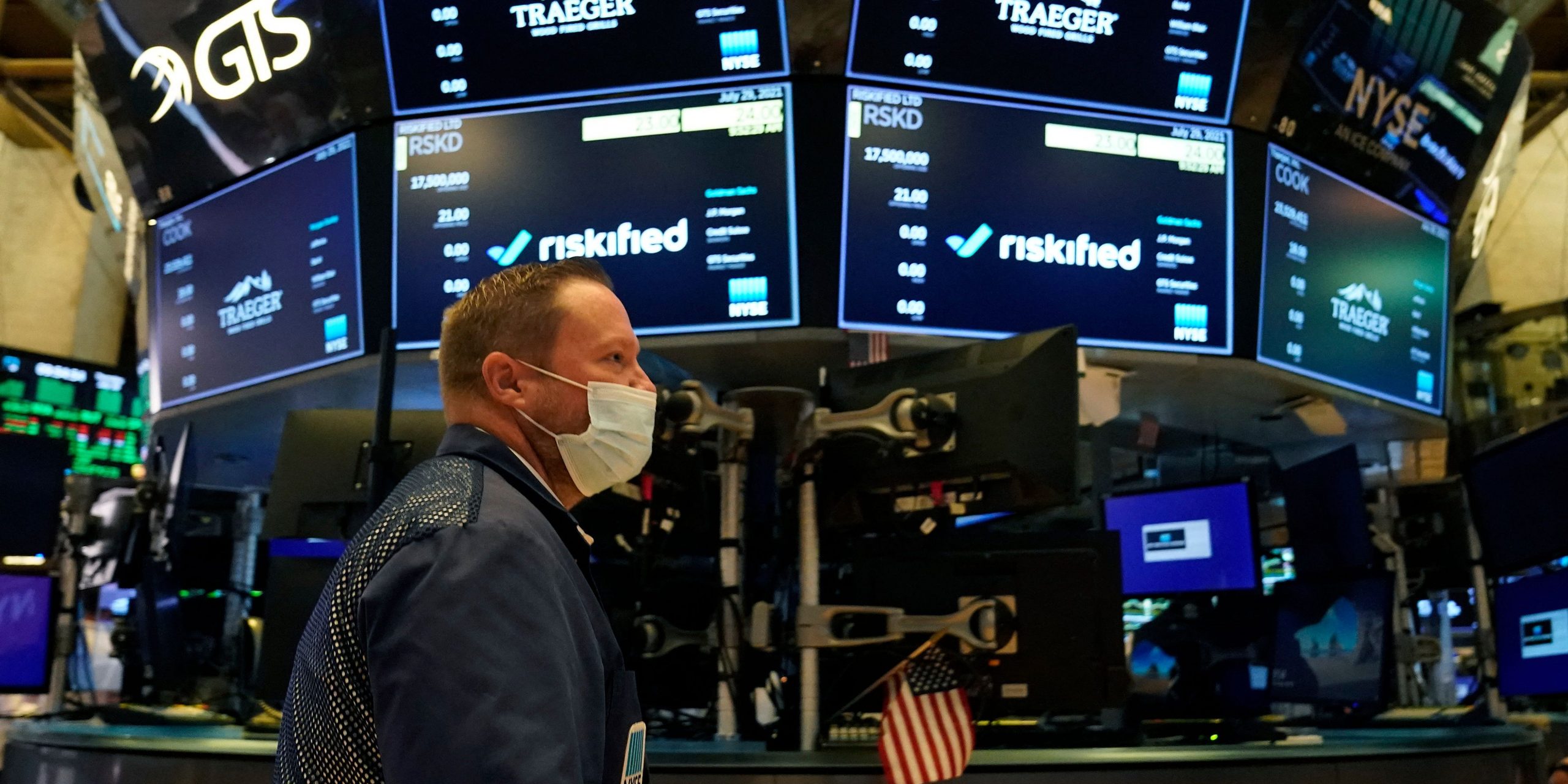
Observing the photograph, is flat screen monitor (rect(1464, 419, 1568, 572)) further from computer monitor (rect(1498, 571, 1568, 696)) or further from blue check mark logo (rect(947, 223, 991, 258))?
blue check mark logo (rect(947, 223, 991, 258))

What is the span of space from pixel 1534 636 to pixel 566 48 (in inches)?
155

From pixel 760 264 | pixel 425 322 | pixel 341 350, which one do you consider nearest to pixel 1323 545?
pixel 760 264

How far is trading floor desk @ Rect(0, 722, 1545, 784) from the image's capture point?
2.81 m

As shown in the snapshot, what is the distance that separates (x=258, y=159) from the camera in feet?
17.5

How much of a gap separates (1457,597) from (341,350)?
6.17 m

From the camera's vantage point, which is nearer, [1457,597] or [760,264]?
[760,264]

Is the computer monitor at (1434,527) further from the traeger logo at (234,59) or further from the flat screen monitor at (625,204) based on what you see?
the traeger logo at (234,59)

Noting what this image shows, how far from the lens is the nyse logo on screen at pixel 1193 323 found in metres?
4.74

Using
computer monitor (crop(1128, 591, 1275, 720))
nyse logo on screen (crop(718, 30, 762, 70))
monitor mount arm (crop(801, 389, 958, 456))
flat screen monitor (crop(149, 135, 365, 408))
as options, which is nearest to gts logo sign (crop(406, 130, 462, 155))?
flat screen monitor (crop(149, 135, 365, 408))

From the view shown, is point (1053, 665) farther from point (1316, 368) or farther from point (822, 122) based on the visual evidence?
point (1316, 368)

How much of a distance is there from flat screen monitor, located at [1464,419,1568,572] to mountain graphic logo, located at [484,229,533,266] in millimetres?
3481

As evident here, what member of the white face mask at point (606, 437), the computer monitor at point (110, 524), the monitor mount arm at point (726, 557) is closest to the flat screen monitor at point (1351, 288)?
the monitor mount arm at point (726, 557)

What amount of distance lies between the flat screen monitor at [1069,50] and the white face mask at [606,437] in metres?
3.27

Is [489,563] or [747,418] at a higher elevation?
[747,418]
